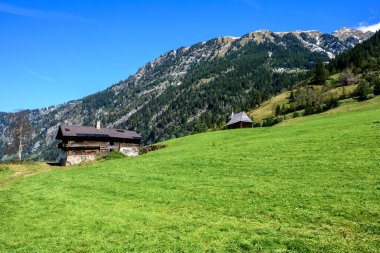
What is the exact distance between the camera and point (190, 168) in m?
36.6

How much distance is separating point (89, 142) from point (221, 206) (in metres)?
66.7

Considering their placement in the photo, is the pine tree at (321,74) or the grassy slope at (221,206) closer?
the grassy slope at (221,206)

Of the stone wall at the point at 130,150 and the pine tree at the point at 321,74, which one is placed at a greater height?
the pine tree at the point at 321,74

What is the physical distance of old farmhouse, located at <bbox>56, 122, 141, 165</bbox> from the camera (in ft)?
261

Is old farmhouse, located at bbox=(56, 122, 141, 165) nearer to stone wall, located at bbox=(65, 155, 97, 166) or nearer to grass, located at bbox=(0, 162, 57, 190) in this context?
stone wall, located at bbox=(65, 155, 97, 166)

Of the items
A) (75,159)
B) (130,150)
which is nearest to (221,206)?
(75,159)

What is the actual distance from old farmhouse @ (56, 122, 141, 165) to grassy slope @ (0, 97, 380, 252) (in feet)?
138

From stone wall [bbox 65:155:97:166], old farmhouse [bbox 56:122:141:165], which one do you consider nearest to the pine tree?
old farmhouse [bbox 56:122:141:165]

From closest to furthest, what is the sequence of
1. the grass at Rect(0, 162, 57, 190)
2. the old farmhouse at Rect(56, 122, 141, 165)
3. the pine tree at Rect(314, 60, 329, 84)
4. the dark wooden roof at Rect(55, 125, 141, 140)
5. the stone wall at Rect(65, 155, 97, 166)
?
the grass at Rect(0, 162, 57, 190), the stone wall at Rect(65, 155, 97, 166), the old farmhouse at Rect(56, 122, 141, 165), the dark wooden roof at Rect(55, 125, 141, 140), the pine tree at Rect(314, 60, 329, 84)

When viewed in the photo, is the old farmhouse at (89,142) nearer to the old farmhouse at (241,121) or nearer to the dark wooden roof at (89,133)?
the dark wooden roof at (89,133)

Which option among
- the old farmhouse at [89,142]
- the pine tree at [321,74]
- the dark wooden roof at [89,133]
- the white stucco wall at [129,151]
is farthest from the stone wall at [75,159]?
the pine tree at [321,74]

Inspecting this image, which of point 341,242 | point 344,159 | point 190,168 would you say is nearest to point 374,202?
point 341,242

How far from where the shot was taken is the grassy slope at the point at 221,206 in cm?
1711

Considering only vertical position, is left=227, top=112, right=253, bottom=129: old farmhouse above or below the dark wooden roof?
above
